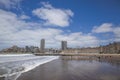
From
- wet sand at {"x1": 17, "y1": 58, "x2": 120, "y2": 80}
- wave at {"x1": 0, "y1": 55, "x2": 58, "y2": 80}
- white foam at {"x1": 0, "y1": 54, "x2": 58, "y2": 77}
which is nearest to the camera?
wet sand at {"x1": 17, "y1": 58, "x2": 120, "y2": 80}

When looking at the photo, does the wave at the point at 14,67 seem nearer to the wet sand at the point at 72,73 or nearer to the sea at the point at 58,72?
the sea at the point at 58,72

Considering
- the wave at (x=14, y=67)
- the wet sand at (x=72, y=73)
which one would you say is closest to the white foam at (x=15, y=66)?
the wave at (x=14, y=67)

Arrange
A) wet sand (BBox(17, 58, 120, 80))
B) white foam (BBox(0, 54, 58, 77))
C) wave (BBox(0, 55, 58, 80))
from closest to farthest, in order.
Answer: wet sand (BBox(17, 58, 120, 80))
wave (BBox(0, 55, 58, 80))
white foam (BBox(0, 54, 58, 77))

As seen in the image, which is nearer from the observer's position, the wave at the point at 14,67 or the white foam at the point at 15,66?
the wave at the point at 14,67

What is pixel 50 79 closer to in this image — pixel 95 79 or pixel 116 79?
pixel 95 79

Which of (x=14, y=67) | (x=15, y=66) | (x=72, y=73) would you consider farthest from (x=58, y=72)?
(x=15, y=66)

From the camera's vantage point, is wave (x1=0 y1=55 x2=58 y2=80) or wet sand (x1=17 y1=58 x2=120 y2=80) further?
wave (x1=0 y1=55 x2=58 y2=80)

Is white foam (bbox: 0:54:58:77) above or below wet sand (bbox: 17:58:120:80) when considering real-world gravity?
above

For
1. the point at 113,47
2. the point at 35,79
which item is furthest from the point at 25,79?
the point at 113,47

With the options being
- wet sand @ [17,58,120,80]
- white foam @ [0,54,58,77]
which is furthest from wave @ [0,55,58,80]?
wet sand @ [17,58,120,80]

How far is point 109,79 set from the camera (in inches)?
513

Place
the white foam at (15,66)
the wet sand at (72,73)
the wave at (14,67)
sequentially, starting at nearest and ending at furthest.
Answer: the wet sand at (72,73) < the wave at (14,67) < the white foam at (15,66)

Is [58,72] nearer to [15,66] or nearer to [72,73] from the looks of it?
[72,73]

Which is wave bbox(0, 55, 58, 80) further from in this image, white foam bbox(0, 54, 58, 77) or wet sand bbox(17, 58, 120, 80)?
wet sand bbox(17, 58, 120, 80)
